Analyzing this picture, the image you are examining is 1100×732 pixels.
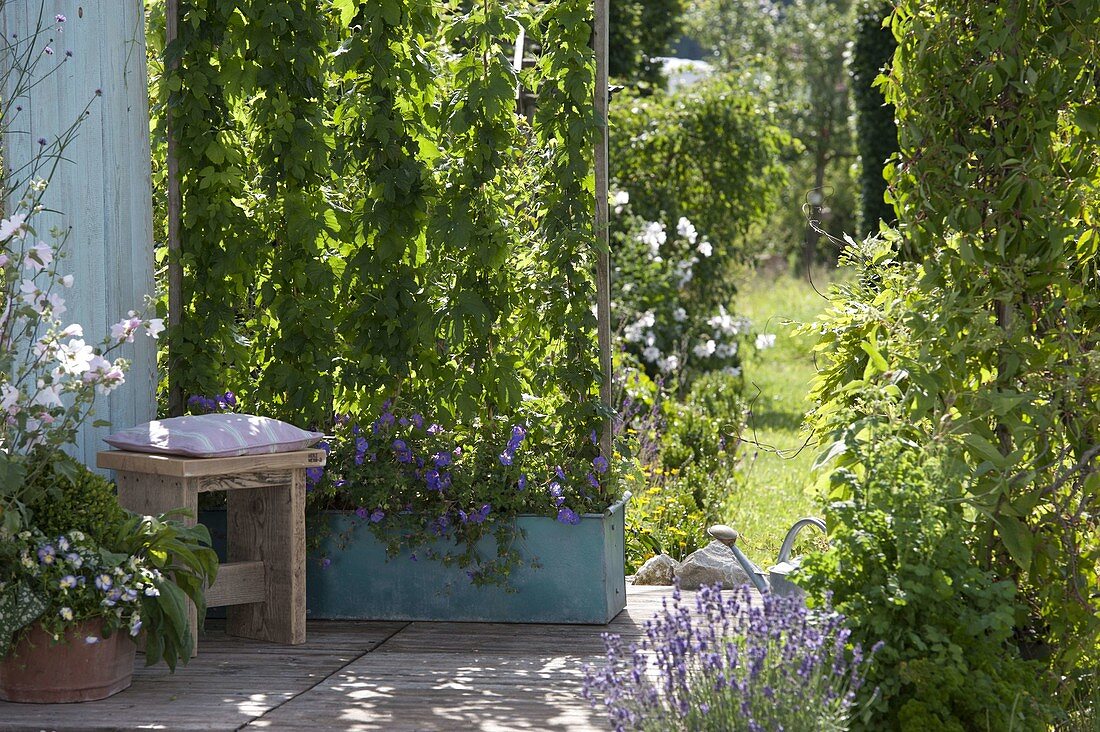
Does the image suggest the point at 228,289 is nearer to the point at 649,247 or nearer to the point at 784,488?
the point at 784,488

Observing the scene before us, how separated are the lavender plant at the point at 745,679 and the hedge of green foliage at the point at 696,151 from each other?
6302 millimetres

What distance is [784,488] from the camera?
6727 mm

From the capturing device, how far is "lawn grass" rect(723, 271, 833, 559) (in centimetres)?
545

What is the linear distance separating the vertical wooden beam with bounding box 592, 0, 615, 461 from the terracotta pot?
1.63 meters

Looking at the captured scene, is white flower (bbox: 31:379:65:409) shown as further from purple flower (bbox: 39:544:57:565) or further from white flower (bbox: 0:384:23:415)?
purple flower (bbox: 39:544:57:565)

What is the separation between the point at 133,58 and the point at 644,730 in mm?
2631

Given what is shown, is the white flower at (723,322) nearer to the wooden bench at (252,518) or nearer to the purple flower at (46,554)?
the wooden bench at (252,518)

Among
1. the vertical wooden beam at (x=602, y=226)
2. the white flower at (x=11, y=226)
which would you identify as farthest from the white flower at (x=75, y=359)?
the vertical wooden beam at (x=602, y=226)

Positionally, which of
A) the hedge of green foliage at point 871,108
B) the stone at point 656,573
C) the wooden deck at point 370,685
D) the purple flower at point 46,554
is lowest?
the wooden deck at point 370,685

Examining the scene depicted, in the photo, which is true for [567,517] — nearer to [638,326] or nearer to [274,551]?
[274,551]

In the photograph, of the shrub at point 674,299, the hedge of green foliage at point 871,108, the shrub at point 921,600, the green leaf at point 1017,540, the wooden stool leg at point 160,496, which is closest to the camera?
the shrub at point 921,600

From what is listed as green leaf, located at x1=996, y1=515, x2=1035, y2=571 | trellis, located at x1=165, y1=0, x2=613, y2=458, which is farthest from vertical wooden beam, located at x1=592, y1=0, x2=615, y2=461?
green leaf, located at x1=996, y1=515, x2=1035, y2=571

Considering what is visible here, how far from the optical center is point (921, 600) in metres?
2.67

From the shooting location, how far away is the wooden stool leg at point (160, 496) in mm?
3342
